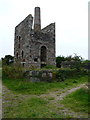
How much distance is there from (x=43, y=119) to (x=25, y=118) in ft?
1.96

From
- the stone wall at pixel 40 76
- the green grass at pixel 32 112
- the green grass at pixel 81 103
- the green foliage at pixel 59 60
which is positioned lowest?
the green grass at pixel 32 112

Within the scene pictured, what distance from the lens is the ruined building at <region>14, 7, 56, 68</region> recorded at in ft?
65.0

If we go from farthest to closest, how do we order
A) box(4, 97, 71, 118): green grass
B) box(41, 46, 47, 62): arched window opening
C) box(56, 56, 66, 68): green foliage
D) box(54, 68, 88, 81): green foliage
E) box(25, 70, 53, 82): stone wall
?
box(56, 56, 66, 68): green foliage → box(41, 46, 47, 62): arched window opening → box(54, 68, 88, 81): green foliage → box(25, 70, 53, 82): stone wall → box(4, 97, 71, 118): green grass

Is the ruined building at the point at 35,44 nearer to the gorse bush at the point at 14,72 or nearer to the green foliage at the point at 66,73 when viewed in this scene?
the gorse bush at the point at 14,72

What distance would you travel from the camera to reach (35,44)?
20.1m

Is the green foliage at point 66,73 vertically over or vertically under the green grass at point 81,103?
over

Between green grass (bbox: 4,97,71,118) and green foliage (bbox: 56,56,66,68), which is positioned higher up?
green foliage (bbox: 56,56,66,68)

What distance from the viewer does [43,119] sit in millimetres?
4941

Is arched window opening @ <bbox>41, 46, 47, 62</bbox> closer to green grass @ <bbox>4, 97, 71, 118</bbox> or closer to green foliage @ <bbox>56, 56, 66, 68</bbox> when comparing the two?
green foliage @ <bbox>56, 56, 66, 68</bbox>

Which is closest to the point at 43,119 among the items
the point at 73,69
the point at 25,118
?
the point at 25,118

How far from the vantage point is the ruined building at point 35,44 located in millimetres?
19797

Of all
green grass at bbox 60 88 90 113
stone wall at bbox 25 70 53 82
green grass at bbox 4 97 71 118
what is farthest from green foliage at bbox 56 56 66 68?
green grass at bbox 4 97 71 118

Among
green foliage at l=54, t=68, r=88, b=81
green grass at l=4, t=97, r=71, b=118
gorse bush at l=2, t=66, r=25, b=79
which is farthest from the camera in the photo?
green foliage at l=54, t=68, r=88, b=81

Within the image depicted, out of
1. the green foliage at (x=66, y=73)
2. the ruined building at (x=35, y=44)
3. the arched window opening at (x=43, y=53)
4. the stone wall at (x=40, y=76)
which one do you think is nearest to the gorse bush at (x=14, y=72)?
the stone wall at (x=40, y=76)
